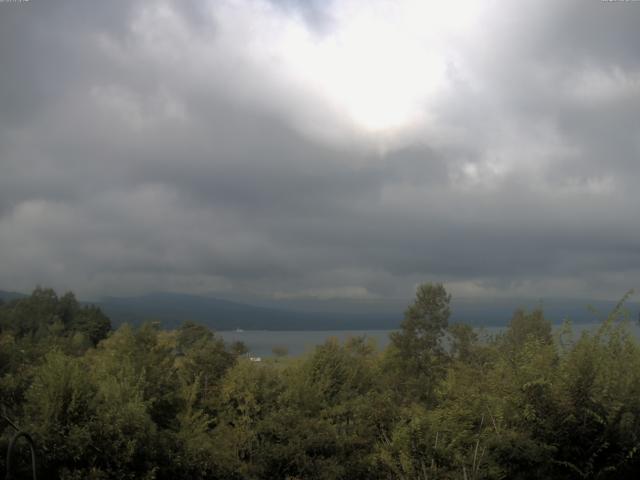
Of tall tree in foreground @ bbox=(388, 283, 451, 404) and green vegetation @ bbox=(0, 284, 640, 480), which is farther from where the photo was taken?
tall tree in foreground @ bbox=(388, 283, 451, 404)

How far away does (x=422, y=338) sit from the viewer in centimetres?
4878

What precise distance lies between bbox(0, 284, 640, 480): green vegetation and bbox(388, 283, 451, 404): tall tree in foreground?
18408 millimetres

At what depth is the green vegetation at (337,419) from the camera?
415 inches

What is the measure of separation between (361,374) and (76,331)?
6646cm

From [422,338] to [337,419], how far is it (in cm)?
2926

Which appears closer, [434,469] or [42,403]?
[434,469]

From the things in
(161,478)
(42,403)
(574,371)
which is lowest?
(161,478)

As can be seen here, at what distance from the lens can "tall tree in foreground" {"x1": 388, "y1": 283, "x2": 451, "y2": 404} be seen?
152 ft

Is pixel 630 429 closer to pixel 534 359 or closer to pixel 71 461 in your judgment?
pixel 534 359

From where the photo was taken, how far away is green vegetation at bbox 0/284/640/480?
10539 mm

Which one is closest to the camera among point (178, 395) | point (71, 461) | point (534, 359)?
point (534, 359)

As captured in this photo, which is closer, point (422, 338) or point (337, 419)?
point (337, 419)

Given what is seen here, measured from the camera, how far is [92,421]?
14.1 metres

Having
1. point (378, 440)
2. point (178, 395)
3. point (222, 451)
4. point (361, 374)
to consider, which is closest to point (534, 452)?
point (378, 440)
